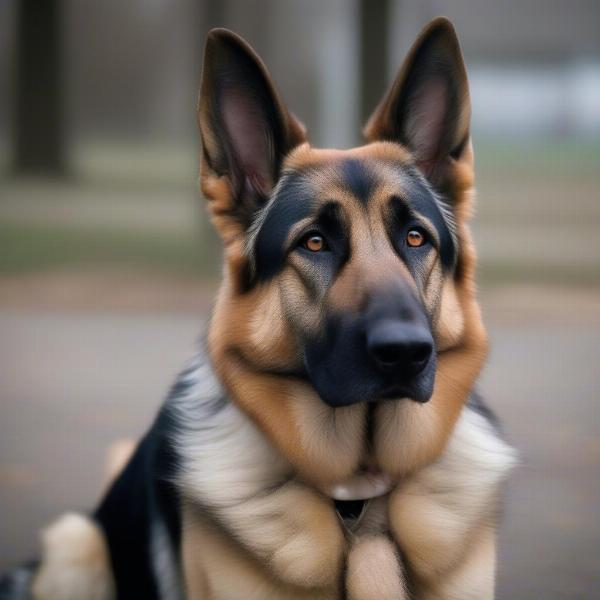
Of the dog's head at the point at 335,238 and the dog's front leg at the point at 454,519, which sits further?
the dog's front leg at the point at 454,519

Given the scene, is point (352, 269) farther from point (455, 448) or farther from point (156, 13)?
point (156, 13)

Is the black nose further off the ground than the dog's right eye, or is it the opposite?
the dog's right eye

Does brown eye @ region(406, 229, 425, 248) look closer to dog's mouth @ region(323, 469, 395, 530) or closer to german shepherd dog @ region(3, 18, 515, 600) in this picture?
german shepherd dog @ region(3, 18, 515, 600)

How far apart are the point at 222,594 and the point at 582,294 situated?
30.8ft

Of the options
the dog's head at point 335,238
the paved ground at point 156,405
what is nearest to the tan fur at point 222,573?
the dog's head at point 335,238

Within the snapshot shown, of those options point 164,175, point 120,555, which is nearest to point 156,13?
point 164,175

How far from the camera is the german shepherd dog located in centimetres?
298

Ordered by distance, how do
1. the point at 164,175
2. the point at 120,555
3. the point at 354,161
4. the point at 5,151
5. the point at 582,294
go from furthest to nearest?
the point at 164,175
the point at 5,151
the point at 582,294
the point at 120,555
the point at 354,161

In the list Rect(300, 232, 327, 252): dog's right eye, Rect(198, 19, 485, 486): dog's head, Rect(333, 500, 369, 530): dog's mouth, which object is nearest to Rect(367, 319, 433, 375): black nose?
Rect(198, 19, 485, 486): dog's head

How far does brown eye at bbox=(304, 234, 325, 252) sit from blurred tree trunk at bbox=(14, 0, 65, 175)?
505 inches

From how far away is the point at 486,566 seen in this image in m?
3.12

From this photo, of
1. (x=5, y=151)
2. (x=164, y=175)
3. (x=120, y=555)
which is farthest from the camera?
(x=164, y=175)

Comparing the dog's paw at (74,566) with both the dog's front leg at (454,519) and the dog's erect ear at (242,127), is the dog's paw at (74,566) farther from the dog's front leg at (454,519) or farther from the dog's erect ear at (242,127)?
the dog's erect ear at (242,127)

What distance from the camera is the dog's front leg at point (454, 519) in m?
3.06
